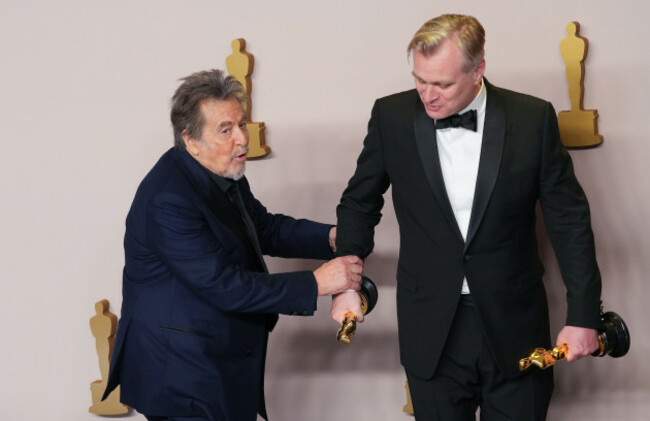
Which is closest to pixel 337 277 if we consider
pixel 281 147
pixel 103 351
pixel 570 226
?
pixel 570 226

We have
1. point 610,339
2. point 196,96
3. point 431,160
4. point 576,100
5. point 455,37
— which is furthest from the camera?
point 576,100

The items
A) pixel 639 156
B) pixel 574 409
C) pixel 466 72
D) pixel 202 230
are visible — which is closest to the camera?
pixel 466 72

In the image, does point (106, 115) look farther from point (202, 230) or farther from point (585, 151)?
point (585, 151)

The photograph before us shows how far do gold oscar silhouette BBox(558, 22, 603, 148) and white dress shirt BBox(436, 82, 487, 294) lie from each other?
918 millimetres

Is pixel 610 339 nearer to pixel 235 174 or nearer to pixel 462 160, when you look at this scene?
pixel 462 160

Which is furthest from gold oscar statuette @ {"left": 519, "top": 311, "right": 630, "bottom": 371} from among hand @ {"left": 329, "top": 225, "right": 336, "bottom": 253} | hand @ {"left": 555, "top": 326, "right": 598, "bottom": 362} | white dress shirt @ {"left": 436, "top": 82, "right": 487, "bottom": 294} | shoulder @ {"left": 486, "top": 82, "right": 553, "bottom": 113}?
hand @ {"left": 329, "top": 225, "right": 336, "bottom": 253}

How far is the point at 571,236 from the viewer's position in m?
2.74

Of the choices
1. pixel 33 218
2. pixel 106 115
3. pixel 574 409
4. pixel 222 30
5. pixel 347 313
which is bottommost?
pixel 574 409

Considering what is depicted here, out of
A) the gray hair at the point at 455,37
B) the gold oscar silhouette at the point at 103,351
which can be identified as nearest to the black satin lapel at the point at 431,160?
the gray hair at the point at 455,37

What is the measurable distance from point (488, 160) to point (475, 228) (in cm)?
18

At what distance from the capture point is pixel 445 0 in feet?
12.2

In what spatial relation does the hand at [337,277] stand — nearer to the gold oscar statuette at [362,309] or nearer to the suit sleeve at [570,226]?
the gold oscar statuette at [362,309]

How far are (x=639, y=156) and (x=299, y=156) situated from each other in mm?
1273

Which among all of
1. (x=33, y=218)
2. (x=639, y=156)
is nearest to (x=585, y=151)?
(x=639, y=156)
